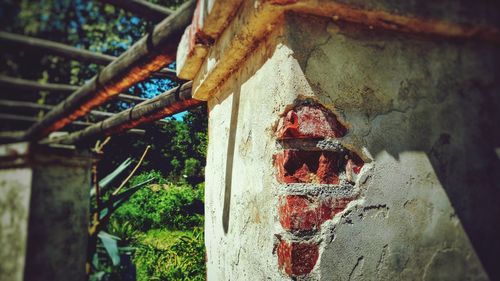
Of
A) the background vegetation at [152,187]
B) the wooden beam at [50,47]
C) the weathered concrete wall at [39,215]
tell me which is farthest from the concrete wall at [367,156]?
the background vegetation at [152,187]

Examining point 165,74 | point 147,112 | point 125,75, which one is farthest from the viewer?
point 147,112

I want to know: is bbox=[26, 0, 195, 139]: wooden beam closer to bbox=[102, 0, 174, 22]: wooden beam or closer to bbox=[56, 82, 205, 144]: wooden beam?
bbox=[102, 0, 174, 22]: wooden beam

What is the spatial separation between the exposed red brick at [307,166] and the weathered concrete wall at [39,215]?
0.72 metres

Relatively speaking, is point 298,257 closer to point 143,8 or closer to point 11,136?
point 143,8

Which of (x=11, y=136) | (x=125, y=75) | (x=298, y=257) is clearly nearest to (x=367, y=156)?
(x=298, y=257)

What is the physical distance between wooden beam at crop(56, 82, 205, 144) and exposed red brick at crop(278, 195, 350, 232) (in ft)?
5.11

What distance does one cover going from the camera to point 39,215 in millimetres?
934

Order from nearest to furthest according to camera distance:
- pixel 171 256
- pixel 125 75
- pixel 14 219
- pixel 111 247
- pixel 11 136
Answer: pixel 14 219, pixel 125 75, pixel 11 136, pixel 111 247, pixel 171 256

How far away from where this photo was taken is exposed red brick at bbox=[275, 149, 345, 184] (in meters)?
0.80

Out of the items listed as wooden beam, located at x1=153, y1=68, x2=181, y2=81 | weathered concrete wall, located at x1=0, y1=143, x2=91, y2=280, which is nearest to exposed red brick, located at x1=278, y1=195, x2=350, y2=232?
weathered concrete wall, located at x1=0, y1=143, x2=91, y2=280

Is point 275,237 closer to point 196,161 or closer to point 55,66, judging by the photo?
point 55,66

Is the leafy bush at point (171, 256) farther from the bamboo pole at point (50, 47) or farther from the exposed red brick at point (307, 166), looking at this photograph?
the exposed red brick at point (307, 166)

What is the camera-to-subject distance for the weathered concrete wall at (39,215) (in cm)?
90

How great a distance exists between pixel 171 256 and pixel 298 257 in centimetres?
412
